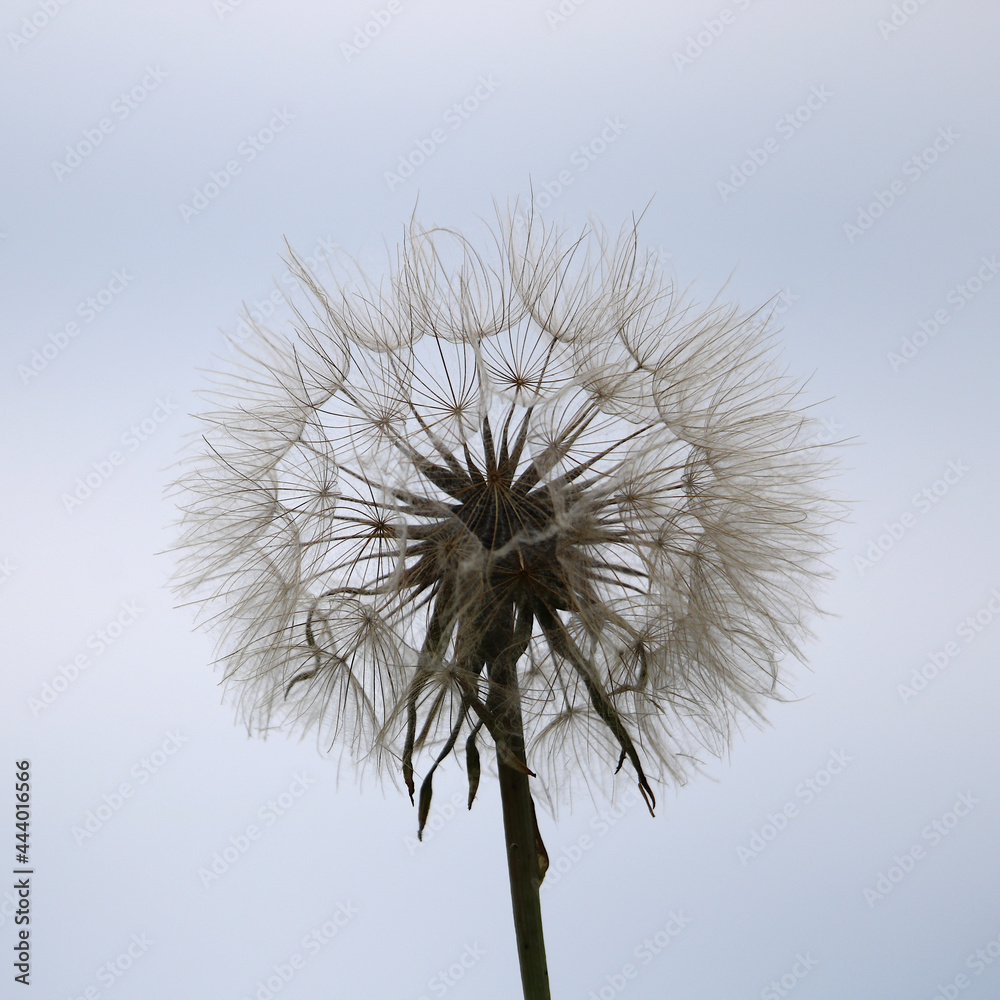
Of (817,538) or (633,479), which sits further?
(817,538)

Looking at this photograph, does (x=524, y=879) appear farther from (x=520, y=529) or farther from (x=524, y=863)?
(x=520, y=529)

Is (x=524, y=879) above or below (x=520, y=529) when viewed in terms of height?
below

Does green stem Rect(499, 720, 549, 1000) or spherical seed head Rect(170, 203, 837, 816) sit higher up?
spherical seed head Rect(170, 203, 837, 816)

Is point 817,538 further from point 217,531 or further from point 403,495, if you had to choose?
point 217,531

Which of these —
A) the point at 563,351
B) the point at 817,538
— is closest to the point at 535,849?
the point at 817,538

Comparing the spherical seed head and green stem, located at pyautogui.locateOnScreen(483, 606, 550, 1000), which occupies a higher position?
the spherical seed head

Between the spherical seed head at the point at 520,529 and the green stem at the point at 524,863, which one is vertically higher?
the spherical seed head at the point at 520,529

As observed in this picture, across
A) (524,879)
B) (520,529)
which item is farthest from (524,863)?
(520,529)

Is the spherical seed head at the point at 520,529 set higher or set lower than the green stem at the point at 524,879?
higher
